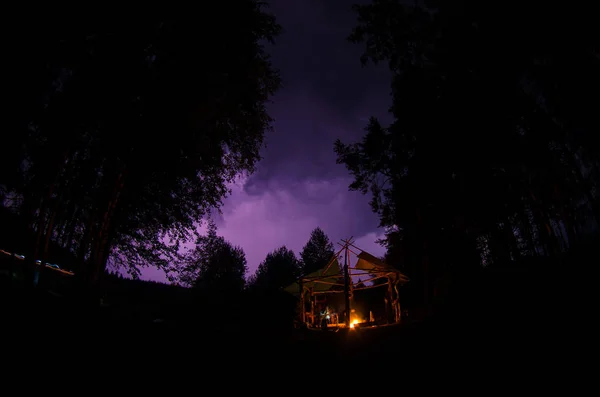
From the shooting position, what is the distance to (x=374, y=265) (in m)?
14.5

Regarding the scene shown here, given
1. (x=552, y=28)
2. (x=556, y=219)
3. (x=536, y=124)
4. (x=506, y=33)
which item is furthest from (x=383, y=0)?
(x=556, y=219)

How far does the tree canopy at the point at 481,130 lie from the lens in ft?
18.9

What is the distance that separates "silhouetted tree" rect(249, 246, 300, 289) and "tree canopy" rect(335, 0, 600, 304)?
107 ft

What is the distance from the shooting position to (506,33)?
680cm

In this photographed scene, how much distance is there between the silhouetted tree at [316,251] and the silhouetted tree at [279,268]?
2.33m

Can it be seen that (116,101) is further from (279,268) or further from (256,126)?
(279,268)

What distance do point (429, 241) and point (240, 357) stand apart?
1874cm

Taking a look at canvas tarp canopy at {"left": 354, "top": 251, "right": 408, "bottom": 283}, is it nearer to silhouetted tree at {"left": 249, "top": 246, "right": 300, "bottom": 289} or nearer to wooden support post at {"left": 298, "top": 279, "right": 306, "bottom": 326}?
wooden support post at {"left": 298, "top": 279, "right": 306, "bottom": 326}

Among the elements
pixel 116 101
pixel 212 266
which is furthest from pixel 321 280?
pixel 212 266

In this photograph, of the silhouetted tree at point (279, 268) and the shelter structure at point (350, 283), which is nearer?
the shelter structure at point (350, 283)

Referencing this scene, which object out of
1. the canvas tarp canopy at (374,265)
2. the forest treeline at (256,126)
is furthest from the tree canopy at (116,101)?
the canvas tarp canopy at (374,265)

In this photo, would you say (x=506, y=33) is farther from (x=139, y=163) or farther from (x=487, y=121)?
(x=139, y=163)

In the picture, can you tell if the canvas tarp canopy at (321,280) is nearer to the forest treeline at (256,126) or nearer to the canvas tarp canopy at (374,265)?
the canvas tarp canopy at (374,265)

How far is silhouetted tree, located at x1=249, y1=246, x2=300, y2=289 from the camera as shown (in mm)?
54528
